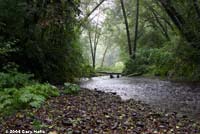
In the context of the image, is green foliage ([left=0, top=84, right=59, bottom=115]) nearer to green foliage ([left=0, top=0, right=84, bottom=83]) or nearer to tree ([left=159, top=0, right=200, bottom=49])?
green foliage ([left=0, top=0, right=84, bottom=83])

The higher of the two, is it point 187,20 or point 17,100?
point 187,20

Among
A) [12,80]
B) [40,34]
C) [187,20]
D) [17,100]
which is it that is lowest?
[17,100]

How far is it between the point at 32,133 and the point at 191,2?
11.0m

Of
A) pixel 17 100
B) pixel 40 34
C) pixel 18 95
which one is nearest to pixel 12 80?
pixel 18 95

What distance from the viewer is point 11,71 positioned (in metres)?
8.37

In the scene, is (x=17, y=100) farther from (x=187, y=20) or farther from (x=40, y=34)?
(x=187, y=20)

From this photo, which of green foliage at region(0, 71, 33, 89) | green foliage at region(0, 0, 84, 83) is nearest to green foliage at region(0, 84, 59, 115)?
green foliage at region(0, 71, 33, 89)

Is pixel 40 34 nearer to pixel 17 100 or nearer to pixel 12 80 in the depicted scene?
pixel 12 80

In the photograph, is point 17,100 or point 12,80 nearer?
point 17,100

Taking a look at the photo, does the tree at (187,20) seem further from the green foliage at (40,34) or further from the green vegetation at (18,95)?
the green vegetation at (18,95)

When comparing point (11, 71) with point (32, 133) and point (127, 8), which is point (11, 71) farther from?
point (127, 8)

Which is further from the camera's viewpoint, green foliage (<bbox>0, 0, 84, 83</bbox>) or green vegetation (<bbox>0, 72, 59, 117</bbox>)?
green foliage (<bbox>0, 0, 84, 83</bbox>)

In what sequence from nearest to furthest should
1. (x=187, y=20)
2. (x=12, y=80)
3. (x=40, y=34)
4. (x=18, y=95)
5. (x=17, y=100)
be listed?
1. (x=17, y=100)
2. (x=18, y=95)
3. (x=12, y=80)
4. (x=40, y=34)
5. (x=187, y=20)

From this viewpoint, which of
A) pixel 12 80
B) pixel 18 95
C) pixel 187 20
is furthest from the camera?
pixel 187 20
